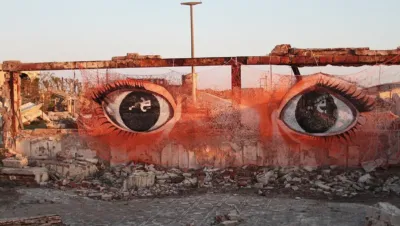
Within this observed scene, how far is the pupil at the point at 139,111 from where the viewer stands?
11.6m

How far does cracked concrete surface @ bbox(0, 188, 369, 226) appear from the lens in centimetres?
808

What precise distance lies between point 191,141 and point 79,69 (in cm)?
350

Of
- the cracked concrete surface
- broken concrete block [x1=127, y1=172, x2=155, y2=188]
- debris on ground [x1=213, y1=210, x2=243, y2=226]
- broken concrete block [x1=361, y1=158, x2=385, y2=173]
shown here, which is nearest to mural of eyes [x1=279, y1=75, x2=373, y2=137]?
broken concrete block [x1=361, y1=158, x2=385, y2=173]

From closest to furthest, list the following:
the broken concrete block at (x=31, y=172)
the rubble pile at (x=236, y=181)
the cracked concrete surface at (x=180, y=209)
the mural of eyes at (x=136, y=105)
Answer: the cracked concrete surface at (x=180, y=209) → the rubble pile at (x=236, y=181) → the broken concrete block at (x=31, y=172) → the mural of eyes at (x=136, y=105)

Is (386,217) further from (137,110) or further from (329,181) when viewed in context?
(137,110)

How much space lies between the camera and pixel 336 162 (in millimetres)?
10945

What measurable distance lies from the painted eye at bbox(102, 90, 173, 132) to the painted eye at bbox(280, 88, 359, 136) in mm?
3029

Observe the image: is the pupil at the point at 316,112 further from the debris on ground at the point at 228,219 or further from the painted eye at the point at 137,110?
the debris on ground at the point at 228,219

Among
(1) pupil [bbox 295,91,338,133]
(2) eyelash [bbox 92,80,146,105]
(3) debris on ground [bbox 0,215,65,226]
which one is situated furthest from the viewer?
(2) eyelash [bbox 92,80,146,105]

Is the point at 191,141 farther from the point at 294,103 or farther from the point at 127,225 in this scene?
the point at 127,225

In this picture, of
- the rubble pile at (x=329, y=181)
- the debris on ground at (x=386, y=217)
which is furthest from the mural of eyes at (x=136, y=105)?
the debris on ground at (x=386, y=217)

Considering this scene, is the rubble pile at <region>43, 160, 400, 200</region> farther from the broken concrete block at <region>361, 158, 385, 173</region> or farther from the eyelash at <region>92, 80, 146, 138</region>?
the eyelash at <region>92, 80, 146, 138</region>

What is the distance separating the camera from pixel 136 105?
461 inches

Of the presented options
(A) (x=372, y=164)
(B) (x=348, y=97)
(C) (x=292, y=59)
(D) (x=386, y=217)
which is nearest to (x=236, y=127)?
(C) (x=292, y=59)
